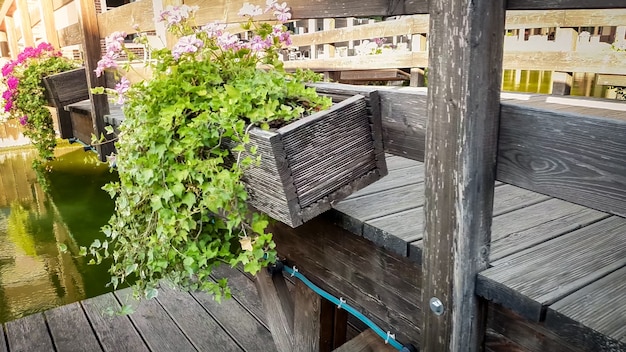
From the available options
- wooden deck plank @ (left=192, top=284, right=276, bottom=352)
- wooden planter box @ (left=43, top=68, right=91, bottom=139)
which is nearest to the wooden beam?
wooden planter box @ (left=43, top=68, right=91, bottom=139)

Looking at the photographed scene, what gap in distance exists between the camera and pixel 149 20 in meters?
3.05

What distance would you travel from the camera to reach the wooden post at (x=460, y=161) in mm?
937

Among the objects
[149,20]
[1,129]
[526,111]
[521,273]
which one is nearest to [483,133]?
[526,111]

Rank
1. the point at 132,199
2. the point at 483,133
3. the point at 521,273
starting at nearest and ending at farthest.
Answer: the point at 483,133, the point at 521,273, the point at 132,199

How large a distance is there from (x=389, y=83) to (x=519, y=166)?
19.5ft

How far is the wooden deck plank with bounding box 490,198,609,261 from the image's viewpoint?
4.36 ft

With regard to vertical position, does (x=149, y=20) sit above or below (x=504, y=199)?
above

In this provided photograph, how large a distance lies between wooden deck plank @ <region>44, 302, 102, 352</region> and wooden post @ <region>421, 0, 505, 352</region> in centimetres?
243

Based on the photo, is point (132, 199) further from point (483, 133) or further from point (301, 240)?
point (483, 133)

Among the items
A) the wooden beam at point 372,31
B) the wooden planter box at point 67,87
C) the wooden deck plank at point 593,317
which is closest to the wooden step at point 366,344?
the wooden deck plank at point 593,317

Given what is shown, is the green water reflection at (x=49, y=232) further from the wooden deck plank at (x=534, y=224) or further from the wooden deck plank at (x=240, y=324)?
the wooden deck plank at (x=534, y=224)

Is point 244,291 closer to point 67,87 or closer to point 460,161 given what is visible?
point 67,87

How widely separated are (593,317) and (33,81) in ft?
16.0

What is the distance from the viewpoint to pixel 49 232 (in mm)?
5551
